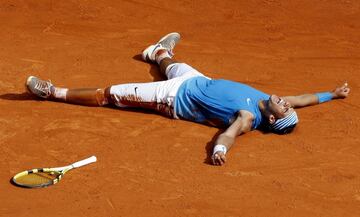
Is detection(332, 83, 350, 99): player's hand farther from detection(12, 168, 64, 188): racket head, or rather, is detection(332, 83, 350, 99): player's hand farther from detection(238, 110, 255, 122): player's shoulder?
detection(12, 168, 64, 188): racket head

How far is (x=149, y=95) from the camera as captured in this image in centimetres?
797

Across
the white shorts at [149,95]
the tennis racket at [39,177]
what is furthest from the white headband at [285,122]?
the tennis racket at [39,177]

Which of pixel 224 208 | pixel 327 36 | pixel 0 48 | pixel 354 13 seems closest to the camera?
pixel 224 208

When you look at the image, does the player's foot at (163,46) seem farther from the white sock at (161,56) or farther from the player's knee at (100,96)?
the player's knee at (100,96)

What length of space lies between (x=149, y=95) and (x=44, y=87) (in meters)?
1.20

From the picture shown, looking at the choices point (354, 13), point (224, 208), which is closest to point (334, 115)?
point (224, 208)

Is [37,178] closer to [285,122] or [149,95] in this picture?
[149,95]

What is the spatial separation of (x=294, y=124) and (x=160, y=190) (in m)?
1.87

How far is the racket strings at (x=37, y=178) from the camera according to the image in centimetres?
642

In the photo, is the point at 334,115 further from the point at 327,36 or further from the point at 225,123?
the point at 327,36

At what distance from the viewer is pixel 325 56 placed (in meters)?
9.79

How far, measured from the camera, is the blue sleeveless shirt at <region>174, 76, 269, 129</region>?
7656mm

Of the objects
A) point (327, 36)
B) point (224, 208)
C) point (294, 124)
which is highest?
point (327, 36)

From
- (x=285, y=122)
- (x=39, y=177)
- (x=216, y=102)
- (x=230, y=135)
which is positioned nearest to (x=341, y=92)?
(x=285, y=122)
